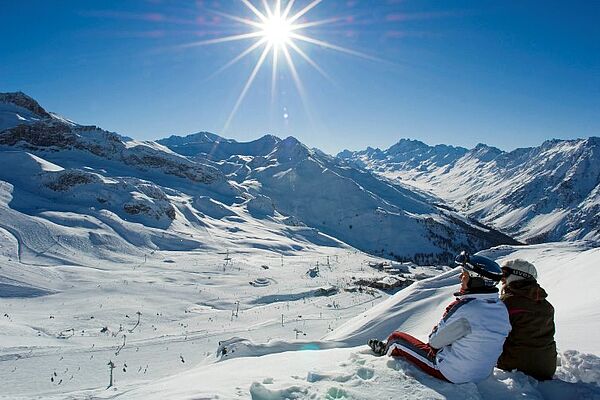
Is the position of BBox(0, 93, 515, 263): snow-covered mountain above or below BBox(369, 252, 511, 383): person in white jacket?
above

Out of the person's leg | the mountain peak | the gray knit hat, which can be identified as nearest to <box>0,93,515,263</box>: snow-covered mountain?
the mountain peak

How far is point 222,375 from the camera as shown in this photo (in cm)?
637

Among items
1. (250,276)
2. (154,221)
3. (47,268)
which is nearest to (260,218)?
(154,221)

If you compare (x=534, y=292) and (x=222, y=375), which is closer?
(x=534, y=292)

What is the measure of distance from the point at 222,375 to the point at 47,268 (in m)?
41.3

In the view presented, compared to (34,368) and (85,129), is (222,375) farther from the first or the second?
(85,129)

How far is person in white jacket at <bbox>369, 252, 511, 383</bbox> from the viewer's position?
16.9 feet

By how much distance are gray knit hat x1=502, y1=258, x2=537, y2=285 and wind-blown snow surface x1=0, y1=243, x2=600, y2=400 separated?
135cm

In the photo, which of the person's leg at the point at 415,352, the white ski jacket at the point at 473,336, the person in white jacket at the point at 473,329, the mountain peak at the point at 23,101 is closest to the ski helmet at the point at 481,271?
the person in white jacket at the point at 473,329

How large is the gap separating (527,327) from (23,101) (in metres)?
159

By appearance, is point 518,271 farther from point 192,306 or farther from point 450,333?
point 192,306

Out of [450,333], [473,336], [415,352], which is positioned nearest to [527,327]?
[473,336]

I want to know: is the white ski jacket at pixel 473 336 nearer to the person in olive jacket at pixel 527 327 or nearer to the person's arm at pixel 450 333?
the person's arm at pixel 450 333

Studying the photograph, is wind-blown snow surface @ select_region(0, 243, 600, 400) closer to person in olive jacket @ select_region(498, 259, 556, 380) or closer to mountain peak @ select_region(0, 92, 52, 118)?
person in olive jacket @ select_region(498, 259, 556, 380)
